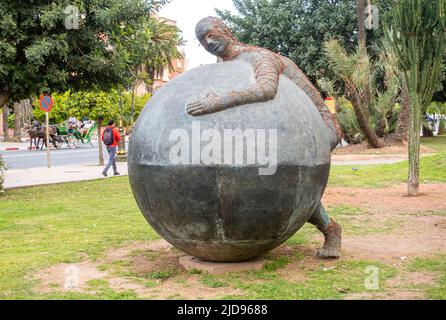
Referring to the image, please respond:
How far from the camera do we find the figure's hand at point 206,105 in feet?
19.6

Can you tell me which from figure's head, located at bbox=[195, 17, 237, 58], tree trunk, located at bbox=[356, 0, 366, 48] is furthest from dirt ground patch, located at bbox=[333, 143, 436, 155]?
figure's head, located at bbox=[195, 17, 237, 58]

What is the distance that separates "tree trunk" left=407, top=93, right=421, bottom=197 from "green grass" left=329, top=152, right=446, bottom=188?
179cm

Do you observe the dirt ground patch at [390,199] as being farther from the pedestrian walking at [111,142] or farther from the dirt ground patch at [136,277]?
the pedestrian walking at [111,142]

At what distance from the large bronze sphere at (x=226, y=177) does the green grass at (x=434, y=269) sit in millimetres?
1396

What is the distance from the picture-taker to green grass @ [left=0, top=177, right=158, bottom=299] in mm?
7207

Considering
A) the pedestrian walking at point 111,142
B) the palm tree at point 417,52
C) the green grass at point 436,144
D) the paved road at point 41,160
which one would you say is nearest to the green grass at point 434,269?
the palm tree at point 417,52

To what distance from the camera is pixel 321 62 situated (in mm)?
32156

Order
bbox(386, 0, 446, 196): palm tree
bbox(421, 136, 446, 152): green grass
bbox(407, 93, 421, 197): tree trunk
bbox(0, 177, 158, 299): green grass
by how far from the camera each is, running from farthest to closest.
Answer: bbox(421, 136, 446, 152): green grass < bbox(407, 93, 421, 197): tree trunk < bbox(386, 0, 446, 196): palm tree < bbox(0, 177, 158, 299): green grass

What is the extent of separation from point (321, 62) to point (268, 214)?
27053mm

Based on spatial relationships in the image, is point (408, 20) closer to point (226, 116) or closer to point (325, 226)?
point (325, 226)

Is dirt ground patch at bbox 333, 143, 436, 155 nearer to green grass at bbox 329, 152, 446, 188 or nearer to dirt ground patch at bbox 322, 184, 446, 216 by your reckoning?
green grass at bbox 329, 152, 446, 188

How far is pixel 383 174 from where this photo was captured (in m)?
17.1

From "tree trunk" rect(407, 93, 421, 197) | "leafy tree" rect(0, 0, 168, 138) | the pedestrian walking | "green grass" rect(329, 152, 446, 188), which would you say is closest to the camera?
"tree trunk" rect(407, 93, 421, 197)

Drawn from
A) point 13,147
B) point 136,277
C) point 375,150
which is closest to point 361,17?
point 375,150
